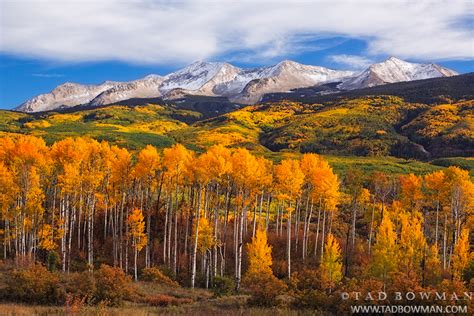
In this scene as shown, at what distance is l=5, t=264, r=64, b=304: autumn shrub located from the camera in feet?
81.3

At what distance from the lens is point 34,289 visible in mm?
25016

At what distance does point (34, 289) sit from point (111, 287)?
452 cm

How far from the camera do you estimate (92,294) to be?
959 inches

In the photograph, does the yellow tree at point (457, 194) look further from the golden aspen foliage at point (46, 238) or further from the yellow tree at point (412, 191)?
the golden aspen foliage at point (46, 238)

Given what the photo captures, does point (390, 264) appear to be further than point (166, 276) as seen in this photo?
No

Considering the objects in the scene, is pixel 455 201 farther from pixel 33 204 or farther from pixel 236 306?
pixel 33 204

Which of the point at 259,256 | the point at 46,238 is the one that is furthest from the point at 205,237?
the point at 46,238

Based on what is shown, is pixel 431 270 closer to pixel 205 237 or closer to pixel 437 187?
pixel 437 187

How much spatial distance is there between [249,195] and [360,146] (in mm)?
133650

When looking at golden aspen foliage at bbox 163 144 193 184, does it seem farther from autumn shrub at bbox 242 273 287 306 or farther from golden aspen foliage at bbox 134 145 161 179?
autumn shrub at bbox 242 273 287 306

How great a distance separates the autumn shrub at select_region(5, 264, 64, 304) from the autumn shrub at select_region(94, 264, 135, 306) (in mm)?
2207

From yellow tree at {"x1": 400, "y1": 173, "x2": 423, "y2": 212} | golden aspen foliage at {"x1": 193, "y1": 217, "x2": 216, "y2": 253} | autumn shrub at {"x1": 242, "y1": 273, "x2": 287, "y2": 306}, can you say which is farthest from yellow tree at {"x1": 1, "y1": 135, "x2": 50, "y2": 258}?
yellow tree at {"x1": 400, "y1": 173, "x2": 423, "y2": 212}

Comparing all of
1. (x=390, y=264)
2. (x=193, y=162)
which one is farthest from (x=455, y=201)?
(x=193, y=162)

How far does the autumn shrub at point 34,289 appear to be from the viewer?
24766 mm
